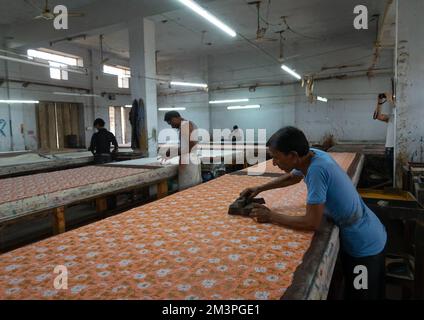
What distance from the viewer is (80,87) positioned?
1281cm

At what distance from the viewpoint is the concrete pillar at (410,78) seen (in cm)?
502

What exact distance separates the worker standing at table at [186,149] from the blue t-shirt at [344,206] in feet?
9.05

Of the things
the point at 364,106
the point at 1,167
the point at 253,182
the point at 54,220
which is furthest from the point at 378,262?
the point at 364,106

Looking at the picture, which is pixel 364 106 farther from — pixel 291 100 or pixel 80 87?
pixel 80 87

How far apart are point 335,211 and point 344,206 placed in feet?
0.28

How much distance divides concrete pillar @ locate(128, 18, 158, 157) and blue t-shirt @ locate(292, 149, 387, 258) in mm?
6589

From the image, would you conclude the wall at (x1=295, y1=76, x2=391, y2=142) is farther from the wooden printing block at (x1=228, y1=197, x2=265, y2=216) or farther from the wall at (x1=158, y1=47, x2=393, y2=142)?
the wooden printing block at (x1=228, y1=197, x2=265, y2=216)

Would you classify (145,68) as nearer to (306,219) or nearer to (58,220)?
(58,220)

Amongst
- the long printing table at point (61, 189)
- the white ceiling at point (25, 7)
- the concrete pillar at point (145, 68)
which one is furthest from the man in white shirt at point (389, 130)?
the white ceiling at point (25, 7)

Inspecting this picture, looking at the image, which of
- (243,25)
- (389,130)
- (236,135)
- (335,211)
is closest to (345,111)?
(236,135)

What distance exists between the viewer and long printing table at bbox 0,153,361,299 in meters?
1.39

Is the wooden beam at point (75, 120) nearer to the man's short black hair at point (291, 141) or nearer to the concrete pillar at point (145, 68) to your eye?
the concrete pillar at point (145, 68)

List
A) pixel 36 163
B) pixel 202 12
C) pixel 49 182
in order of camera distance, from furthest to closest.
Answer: pixel 36 163
pixel 202 12
pixel 49 182

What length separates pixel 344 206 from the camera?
6.64 feet
